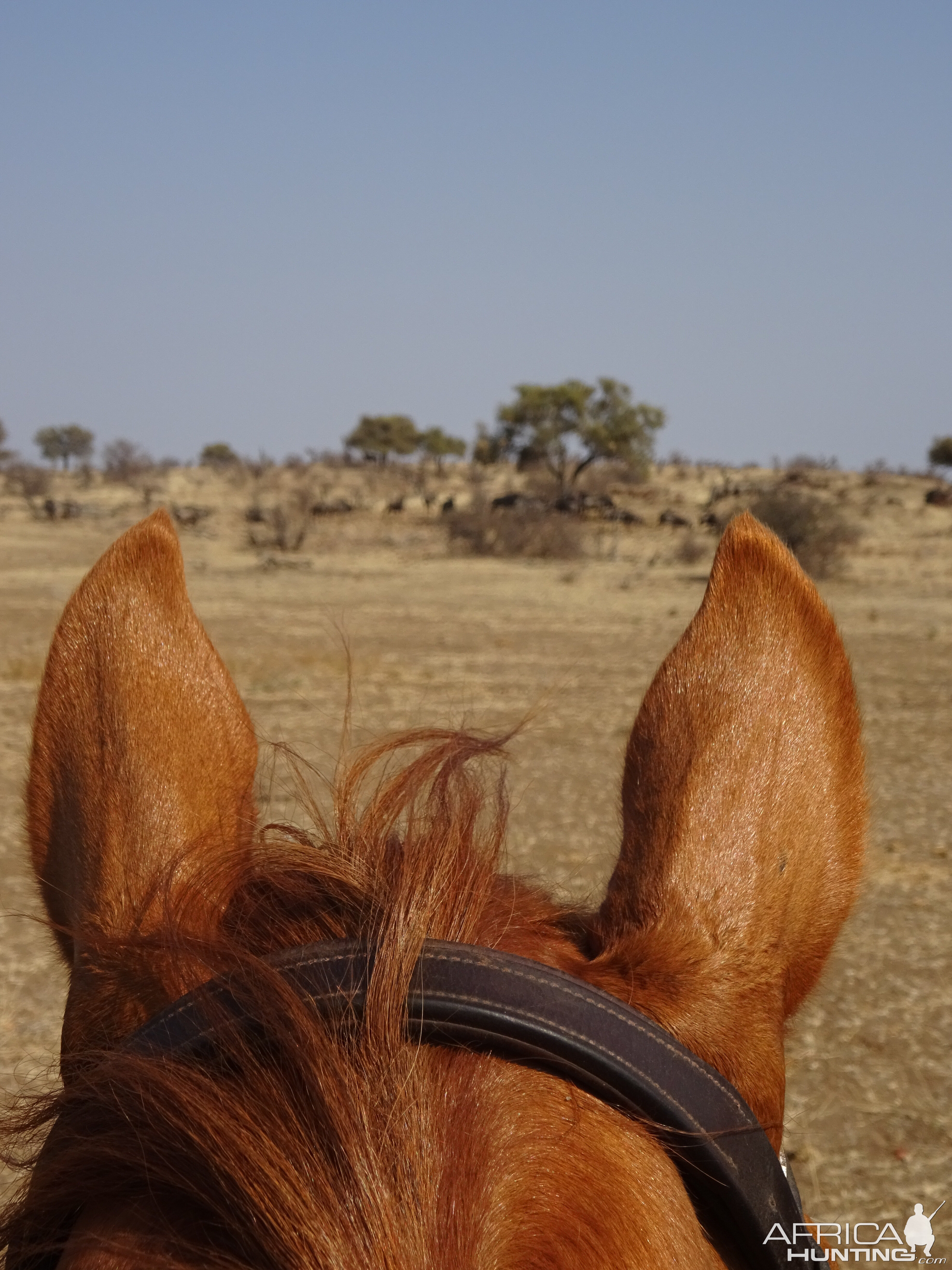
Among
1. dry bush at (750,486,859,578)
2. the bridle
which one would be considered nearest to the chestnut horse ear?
the bridle

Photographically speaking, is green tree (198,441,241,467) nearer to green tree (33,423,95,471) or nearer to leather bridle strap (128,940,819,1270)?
green tree (33,423,95,471)

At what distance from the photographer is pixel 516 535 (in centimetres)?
2227

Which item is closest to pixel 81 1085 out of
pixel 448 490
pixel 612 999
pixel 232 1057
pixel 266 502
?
pixel 232 1057

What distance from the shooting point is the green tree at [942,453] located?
43656 millimetres

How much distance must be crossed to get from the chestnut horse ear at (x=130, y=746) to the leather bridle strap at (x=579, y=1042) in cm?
27

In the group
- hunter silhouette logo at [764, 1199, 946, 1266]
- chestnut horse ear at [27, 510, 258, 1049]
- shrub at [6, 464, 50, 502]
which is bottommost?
hunter silhouette logo at [764, 1199, 946, 1266]

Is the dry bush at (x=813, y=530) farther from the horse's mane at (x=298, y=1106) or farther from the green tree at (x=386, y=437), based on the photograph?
the green tree at (x=386, y=437)

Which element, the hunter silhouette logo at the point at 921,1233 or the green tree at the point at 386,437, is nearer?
the hunter silhouette logo at the point at 921,1233

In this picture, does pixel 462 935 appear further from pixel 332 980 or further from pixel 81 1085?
pixel 81 1085

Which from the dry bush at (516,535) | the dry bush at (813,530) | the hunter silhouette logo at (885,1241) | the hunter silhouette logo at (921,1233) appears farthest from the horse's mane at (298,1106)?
the dry bush at (516,535)

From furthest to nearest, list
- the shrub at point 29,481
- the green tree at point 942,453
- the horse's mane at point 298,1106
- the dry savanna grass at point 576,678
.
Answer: the green tree at point 942,453 → the shrub at point 29,481 → the dry savanna grass at point 576,678 → the horse's mane at point 298,1106

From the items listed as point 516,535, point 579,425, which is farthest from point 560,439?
point 516,535

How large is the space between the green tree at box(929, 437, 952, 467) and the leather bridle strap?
155 ft

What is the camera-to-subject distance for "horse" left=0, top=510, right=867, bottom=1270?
69 cm
